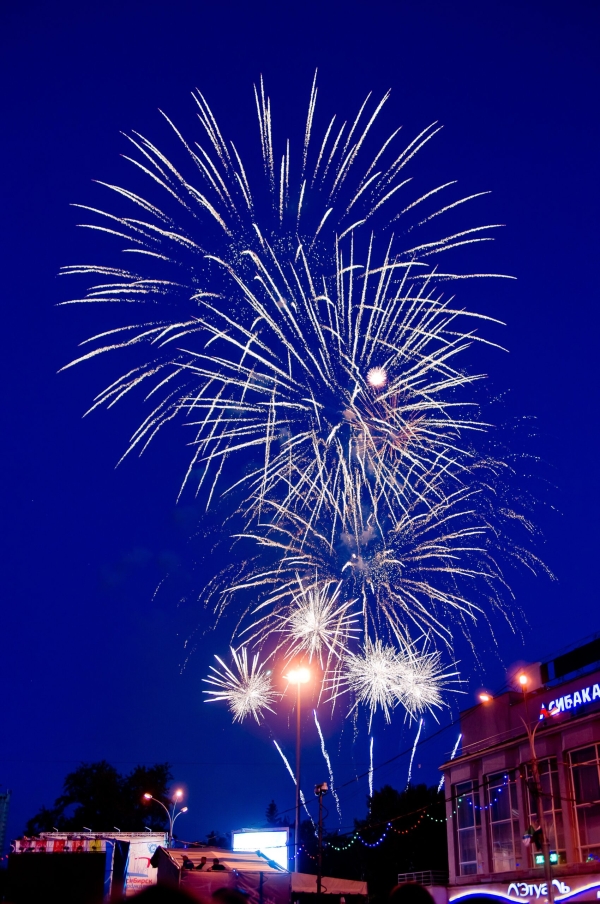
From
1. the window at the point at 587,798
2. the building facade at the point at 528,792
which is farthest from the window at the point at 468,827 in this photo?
the window at the point at 587,798

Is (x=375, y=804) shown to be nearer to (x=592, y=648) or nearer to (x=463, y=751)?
(x=463, y=751)

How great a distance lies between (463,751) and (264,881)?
18.3m

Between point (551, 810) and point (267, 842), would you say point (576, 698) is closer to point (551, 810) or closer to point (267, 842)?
point (551, 810)

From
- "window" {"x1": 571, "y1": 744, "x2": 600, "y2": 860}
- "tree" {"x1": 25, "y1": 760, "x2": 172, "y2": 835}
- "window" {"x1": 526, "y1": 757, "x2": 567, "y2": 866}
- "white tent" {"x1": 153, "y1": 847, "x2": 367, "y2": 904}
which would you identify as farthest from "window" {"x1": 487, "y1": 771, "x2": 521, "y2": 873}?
"tree" {"x1": 25, "y1": 760, "x2": 172, "y2": 835}

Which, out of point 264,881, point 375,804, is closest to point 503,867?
point 264,881

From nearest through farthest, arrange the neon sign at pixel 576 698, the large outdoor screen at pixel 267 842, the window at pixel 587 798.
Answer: the window at pixel 587 798
the neon sign at pixel 576 698
the large outdoor screen at pixel 267 842

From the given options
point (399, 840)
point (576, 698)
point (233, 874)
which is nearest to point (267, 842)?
point (576, 698)

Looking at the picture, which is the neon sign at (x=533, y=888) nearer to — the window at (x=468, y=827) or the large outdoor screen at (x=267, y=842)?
the window at (x=468, y=827)

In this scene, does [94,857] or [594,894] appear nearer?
[94,857]

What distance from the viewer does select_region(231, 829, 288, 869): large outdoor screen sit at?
34719mm

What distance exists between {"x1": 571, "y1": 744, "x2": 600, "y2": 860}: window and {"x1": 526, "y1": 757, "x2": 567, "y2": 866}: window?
0.77 meters

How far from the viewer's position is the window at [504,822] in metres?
29.9

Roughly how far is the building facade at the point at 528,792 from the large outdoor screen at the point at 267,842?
23.0 feet

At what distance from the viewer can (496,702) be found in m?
33.2
